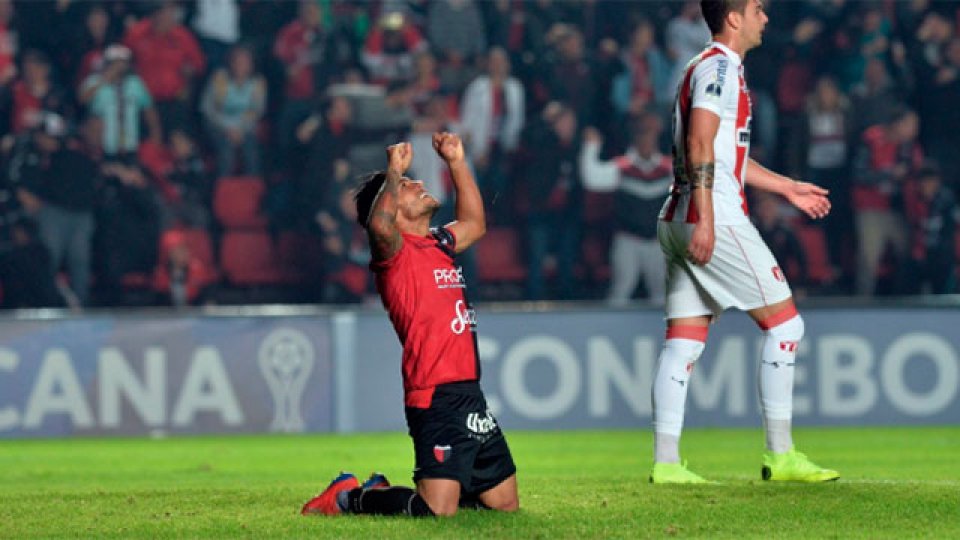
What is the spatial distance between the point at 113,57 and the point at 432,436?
36.9 feet

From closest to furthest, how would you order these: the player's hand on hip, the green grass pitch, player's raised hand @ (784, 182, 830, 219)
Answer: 1. the green grass pitch
2. the player's hand on hip
3. player's raised hand @ (784, 182, 830, 219)

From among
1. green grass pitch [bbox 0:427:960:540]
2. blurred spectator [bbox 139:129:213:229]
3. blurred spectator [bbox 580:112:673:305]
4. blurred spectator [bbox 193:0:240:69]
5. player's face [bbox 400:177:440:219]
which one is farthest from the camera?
blurred spectator [bbox 193:0:240:69]

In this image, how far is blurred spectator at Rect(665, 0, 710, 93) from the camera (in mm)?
17078

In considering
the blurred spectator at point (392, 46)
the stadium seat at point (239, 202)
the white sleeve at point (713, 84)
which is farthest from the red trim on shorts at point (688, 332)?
the blurred spectator at point (392, 46)

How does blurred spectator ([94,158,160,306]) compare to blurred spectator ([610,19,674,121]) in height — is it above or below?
below

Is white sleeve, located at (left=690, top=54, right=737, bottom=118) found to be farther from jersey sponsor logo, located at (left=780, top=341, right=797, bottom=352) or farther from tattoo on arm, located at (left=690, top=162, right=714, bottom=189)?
jersey sponsor logo, located at (left=780, top=341, right=797, bottom=352)

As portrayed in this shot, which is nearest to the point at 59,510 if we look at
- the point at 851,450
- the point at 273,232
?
the point at 851,450

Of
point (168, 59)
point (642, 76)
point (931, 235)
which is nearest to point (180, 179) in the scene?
point (168, 59)

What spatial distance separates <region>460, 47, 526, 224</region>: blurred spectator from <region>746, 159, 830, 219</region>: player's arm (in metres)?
8.58

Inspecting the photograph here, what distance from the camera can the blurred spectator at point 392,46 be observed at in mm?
17062

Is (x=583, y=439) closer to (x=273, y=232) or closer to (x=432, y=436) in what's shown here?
(x=273, y=232)

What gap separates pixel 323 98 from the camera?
1678 centimetres

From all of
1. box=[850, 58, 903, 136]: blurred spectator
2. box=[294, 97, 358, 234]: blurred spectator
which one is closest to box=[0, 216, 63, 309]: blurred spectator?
box=[294, 97, 358, 234]: blurred spectator

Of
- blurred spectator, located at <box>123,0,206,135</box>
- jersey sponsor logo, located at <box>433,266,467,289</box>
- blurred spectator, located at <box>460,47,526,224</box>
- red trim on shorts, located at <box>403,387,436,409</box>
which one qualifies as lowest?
red trim on shorts, located at <box>403,387,436,409</box>
